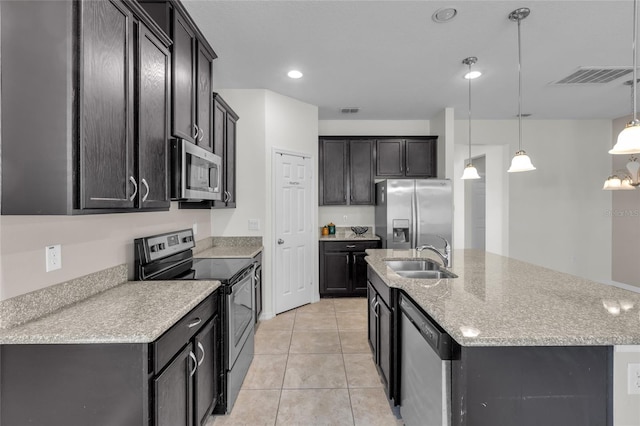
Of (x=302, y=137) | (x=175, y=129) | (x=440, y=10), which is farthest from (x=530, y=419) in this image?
(x=302, y=137)

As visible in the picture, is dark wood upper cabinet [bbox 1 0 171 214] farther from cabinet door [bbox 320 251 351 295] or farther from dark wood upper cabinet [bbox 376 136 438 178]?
dark wood upper cabinet [bbox 376 136 438 178]

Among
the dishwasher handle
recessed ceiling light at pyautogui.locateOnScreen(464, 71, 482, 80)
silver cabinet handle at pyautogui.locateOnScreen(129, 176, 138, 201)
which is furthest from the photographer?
recessed ceiling light at pyautogui.locateOnScreen(464, 71, 482, 80)

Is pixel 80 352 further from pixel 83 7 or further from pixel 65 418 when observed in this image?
pixel 83 7

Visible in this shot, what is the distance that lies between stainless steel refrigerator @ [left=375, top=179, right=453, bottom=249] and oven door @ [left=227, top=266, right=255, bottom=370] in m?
2.41

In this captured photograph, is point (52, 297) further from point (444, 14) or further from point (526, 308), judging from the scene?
point (444, 14)

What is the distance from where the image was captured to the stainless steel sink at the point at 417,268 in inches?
91.4

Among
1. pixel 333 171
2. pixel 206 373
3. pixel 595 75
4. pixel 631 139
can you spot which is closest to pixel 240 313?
pixel 206 373

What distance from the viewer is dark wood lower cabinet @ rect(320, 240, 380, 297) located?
4566mm

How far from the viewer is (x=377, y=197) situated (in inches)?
193

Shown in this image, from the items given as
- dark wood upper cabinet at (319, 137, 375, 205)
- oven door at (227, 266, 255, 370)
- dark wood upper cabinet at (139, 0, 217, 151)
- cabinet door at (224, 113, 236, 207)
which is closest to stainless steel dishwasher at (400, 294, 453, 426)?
oven door at (227, 266, 255, 370)

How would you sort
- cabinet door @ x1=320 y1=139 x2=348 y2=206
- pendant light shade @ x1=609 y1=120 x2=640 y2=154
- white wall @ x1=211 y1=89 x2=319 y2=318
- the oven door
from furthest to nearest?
cabinet door @ x1=320 y1=139 x2=348 y2=206
white wall @ x1=211 y1=89 x2=319 y2=318
the oven door
pendant light shade @ x1=609 y1=120 x2=640 y2=154

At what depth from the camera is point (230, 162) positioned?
11.2 ft

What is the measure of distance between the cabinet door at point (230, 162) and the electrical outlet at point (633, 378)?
120 inches

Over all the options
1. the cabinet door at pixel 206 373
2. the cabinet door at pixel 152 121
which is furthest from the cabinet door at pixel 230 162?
the cabinet door at pixel 206 373
